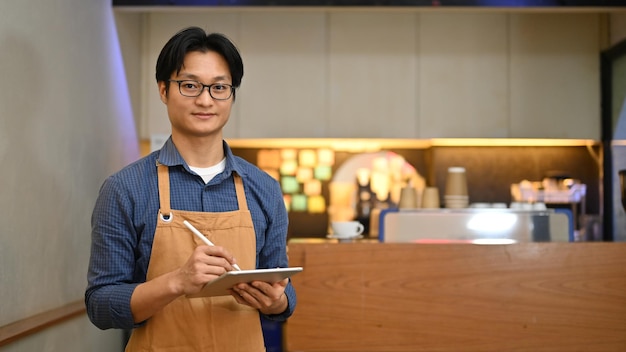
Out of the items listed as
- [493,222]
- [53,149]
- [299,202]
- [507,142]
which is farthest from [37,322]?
[507,142]

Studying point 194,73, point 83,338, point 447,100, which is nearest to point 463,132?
point 447,100

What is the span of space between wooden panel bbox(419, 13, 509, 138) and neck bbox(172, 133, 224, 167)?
336 cm

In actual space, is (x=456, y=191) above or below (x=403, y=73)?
below

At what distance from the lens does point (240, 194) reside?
1592 mm

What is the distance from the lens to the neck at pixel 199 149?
5.10 feet

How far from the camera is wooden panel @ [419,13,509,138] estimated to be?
4824 millimetres

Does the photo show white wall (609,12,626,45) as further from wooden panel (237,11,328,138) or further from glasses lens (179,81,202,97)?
glasses lens (179,81,202,97)

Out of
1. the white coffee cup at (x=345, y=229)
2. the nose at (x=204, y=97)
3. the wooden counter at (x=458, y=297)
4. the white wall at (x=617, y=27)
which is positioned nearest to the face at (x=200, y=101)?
the nose at (x=204, y=97)

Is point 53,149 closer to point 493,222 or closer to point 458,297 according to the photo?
point 458,297

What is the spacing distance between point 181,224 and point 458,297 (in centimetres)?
167

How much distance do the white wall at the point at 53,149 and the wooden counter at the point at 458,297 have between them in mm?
954

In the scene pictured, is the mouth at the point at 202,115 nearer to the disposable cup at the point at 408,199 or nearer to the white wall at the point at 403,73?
the disposable cup at the point at 408,199

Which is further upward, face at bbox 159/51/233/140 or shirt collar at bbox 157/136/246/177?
face at bbox 159/51/233/140

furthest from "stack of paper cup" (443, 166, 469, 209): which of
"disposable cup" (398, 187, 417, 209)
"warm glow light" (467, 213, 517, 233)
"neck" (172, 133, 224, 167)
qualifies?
"neck" (172, 133, 224, 167)
